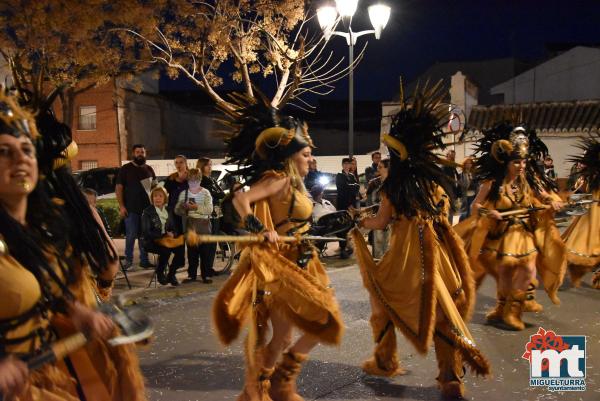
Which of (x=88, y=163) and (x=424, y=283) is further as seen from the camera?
(x=88, y=163)

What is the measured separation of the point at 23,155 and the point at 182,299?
5.26 m

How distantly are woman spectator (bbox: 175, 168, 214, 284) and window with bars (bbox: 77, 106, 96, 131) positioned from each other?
75.3 feet

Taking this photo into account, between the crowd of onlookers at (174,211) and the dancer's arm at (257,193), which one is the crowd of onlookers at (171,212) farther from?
the dancer's arm at (257,193)

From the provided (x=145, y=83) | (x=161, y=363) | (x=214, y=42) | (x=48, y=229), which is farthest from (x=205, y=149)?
(x=48, y=229)

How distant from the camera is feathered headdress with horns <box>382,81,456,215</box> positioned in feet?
14.5

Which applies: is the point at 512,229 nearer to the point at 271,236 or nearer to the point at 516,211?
the point at 516,211

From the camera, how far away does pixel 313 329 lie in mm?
3643

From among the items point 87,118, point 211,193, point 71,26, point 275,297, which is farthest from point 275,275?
point 87,118

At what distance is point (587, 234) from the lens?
7.38m

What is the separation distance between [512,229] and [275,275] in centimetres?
328

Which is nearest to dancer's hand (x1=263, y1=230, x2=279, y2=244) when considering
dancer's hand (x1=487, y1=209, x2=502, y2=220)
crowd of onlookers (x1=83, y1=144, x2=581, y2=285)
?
dancer's hand (x1=487, y1=209, x2=502, y2=220)

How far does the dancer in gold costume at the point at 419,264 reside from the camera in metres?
4.15

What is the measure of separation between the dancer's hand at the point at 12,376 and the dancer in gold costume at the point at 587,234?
691cm

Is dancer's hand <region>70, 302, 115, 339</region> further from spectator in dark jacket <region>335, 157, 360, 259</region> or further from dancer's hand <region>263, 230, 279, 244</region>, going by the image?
spectator in dark jacket <region>335, 157, 360, 259</region>
